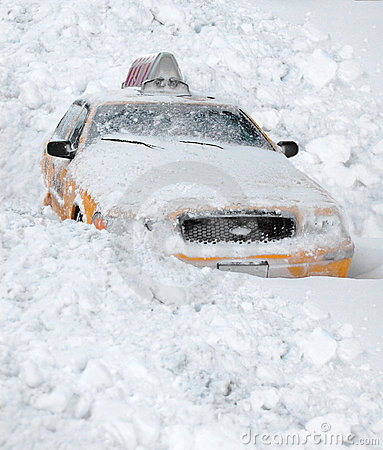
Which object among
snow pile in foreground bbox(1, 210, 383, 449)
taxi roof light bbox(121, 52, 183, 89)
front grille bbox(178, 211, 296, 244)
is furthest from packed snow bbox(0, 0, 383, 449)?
taxi roof light bbox(121, 52, 183, 89)

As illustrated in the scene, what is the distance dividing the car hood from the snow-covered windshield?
0.20 meters

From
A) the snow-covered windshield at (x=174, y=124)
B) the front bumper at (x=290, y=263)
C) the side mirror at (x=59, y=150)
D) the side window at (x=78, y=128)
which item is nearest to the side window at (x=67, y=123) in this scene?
the side window at (x=78, y=128)

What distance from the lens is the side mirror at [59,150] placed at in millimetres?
4207

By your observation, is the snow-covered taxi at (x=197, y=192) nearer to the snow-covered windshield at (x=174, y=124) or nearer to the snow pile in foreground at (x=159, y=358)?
the snow-covered windshield at (x=174, y=124)

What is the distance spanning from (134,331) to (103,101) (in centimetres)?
281

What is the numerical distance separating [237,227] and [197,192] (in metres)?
0.33

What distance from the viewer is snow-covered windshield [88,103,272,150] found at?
4.40 m

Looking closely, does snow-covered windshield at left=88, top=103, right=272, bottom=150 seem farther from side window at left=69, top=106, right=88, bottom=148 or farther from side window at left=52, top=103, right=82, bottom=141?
side window at left=52, top=103, right=82, bottom=141

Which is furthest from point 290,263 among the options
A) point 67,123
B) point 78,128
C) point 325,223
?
point 67,123

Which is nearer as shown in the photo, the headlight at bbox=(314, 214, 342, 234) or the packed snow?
the packed snow

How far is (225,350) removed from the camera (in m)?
2.40

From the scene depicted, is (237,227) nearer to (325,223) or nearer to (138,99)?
(325,223)

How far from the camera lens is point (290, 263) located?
3.25m

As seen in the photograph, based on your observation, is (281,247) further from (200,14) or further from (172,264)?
(200,14)
